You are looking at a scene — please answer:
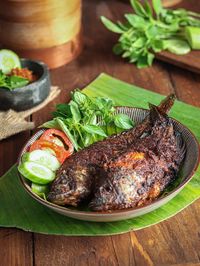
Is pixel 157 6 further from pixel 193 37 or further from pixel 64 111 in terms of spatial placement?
pixel 64 111

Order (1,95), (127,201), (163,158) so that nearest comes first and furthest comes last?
(127,201), (163,158), (1,95)

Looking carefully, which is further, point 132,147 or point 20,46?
point 20,46

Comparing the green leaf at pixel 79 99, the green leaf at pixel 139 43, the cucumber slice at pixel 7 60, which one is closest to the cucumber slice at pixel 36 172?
the green leaf at pixel 79 99

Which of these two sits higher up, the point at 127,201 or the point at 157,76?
the point at 127,201

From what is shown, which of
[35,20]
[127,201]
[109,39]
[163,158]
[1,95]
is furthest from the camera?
[109,39]

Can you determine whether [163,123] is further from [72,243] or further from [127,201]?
[72,243]

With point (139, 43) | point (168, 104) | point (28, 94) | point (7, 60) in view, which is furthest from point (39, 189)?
point (139, 43)

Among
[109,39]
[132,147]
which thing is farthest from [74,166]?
[109,39]

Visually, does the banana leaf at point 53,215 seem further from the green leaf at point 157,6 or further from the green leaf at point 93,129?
the green leaf at point 157,6
